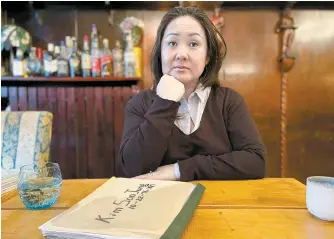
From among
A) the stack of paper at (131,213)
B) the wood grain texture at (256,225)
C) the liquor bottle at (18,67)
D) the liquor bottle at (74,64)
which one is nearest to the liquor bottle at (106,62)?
the liquor bottle at (74,64)

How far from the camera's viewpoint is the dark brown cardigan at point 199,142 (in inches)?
37.5

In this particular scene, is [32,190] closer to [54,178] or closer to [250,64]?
[54,178]

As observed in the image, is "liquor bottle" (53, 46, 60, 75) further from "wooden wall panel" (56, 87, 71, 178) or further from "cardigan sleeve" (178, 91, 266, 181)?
"cardigan sleeve" (178, 91, 266, 181)

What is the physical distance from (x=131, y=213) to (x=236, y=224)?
20 cm

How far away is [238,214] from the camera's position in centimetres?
63

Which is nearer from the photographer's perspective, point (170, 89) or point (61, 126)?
point (170, 89)

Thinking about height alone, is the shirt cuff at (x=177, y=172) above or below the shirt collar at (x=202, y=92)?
below

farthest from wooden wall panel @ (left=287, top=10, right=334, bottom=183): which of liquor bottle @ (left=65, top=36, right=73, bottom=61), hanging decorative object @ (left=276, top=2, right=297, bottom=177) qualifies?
liquor bottle @ (left=65, top=36, right=73, bottom=61)

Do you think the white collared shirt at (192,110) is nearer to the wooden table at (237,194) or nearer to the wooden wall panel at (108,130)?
the wooden table at (237,194)

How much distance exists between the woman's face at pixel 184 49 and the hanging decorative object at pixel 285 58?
4.39 ft

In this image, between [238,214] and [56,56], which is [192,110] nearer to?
[238,214]

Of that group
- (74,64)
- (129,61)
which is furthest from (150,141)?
(74,64)

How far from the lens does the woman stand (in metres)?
0.96

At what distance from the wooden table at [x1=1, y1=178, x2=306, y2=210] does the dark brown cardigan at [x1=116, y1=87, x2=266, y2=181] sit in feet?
0.23
